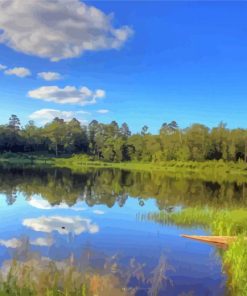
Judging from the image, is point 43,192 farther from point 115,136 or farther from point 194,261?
point 115,136

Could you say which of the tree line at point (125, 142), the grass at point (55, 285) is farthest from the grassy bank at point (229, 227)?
the tree line at point (125, 142)

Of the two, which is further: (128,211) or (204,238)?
(128,211)

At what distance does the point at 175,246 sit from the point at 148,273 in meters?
4.05

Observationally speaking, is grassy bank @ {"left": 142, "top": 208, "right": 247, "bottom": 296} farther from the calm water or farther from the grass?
the grass

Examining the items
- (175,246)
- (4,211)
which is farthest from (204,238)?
(4,211)

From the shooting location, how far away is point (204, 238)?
16.2 m

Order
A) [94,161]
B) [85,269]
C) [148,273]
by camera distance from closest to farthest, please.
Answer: [85,269]
[148,273]
[94,161]

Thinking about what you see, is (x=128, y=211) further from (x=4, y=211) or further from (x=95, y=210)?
(x=4, y=211)

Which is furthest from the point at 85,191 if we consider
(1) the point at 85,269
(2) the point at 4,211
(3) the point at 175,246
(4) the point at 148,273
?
(1) the point at 85,269

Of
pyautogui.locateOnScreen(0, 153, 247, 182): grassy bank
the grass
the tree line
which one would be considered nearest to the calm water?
the grass

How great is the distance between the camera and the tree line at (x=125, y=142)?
290 feet

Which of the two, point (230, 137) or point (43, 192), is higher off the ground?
point (230, 137)

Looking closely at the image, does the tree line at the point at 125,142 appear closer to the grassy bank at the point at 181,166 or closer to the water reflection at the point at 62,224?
the grassy bank at the point at 181,166

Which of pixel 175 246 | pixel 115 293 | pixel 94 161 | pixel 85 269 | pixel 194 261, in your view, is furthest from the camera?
pixel 94 161
